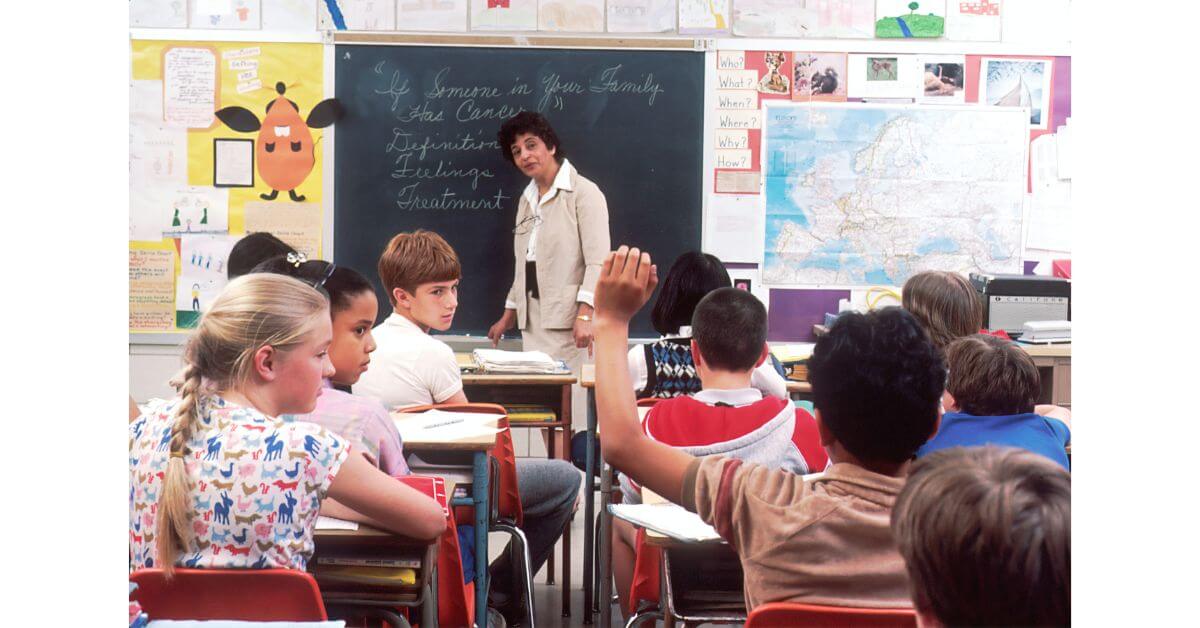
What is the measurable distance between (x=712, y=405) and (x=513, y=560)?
3.49 feet

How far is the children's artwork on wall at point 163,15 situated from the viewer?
498 cm

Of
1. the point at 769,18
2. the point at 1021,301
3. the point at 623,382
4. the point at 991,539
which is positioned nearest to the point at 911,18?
the point at 769,18

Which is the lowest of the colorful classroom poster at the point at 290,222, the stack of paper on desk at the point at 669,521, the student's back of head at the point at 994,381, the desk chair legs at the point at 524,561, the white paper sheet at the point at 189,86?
the desk chair legs at the point at 524,561

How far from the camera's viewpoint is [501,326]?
5.06m

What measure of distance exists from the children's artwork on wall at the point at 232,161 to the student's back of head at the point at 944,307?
326 centimetres

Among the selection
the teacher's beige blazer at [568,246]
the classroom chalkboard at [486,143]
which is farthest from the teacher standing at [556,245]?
the classroom chalkboard at [486,143]

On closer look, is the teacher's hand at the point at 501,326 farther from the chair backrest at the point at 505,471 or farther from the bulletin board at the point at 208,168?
the chair backrest at the point at 505,471

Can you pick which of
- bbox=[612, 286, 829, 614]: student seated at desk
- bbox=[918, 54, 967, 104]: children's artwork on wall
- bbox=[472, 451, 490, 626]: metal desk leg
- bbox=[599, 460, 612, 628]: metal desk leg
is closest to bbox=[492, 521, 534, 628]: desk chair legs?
bbox=[599, 460, 612, 628]: metal desk leg

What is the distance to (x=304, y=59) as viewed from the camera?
16.5ft

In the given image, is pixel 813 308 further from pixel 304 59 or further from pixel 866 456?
pixel 866 456

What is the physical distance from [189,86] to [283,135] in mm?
474

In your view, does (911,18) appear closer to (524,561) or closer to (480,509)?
(524,561)

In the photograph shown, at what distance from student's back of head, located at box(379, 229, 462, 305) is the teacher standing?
1583 millimetres

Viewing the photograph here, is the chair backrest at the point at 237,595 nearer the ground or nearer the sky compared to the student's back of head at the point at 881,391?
nearer the ground
